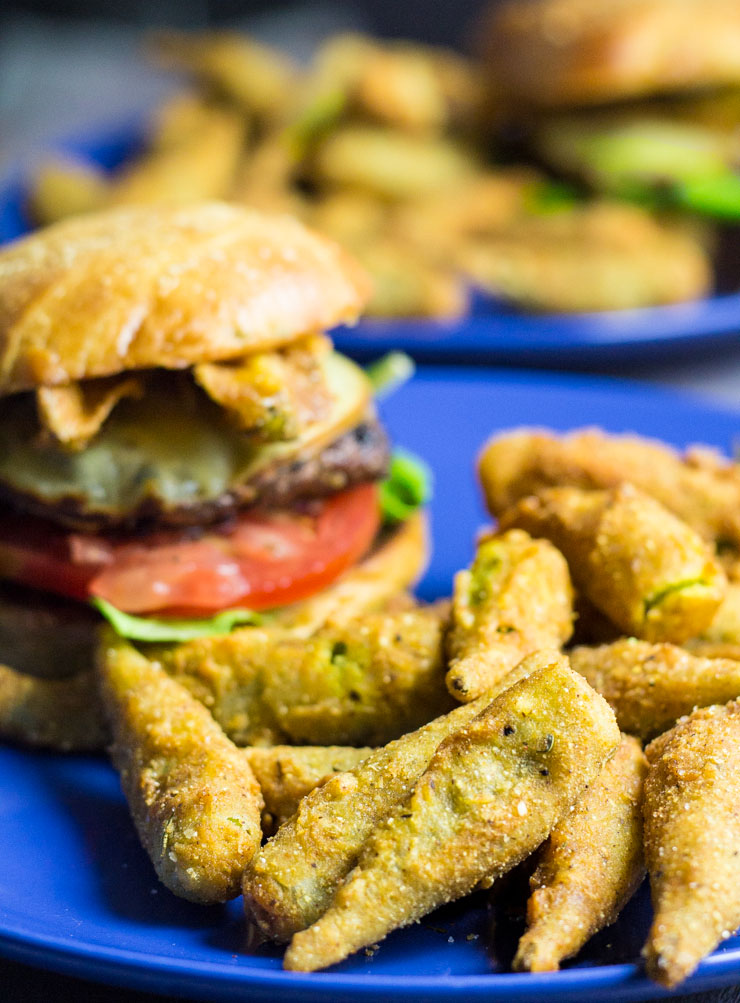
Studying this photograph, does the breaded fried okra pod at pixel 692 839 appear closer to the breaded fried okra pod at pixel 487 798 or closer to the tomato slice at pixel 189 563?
the breaded fried okra pod at pixel 487 798

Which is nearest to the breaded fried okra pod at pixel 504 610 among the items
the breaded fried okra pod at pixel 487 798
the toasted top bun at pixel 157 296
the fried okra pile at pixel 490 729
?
the fried okra pile at pixel 490 729

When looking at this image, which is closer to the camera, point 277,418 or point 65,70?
point 277,418

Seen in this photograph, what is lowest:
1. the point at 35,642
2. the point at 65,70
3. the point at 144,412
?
the point at 65,70

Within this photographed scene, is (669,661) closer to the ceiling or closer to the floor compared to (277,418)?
closer to the floor

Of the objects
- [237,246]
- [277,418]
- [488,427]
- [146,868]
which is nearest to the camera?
[146,868]

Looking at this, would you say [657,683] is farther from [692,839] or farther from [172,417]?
[172,417]

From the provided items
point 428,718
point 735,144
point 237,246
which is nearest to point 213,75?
point 735,144

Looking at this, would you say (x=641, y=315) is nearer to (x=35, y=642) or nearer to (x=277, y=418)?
(x=277, y=418)
